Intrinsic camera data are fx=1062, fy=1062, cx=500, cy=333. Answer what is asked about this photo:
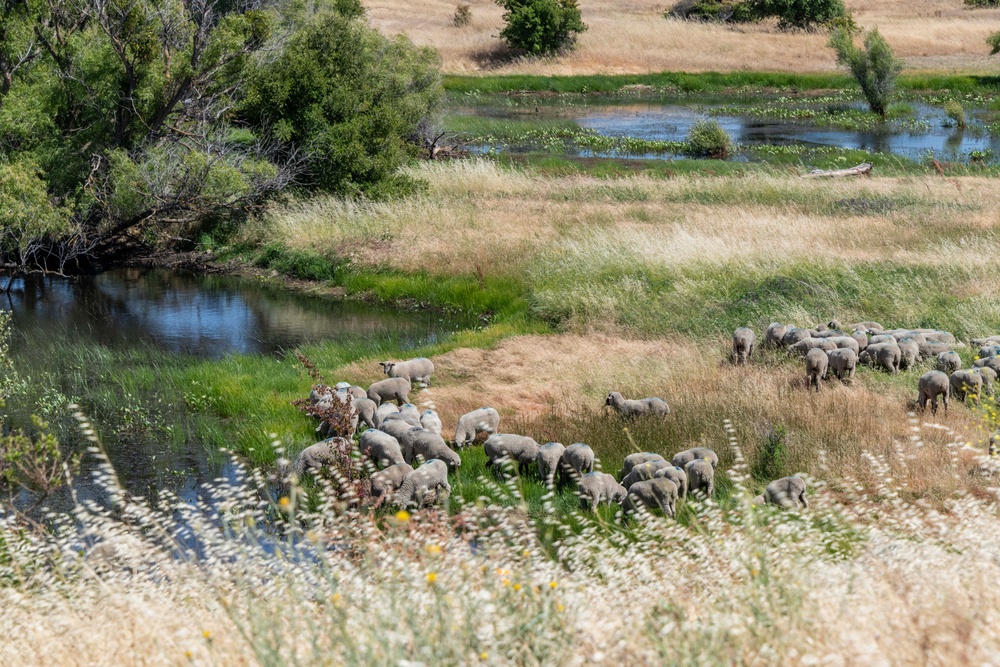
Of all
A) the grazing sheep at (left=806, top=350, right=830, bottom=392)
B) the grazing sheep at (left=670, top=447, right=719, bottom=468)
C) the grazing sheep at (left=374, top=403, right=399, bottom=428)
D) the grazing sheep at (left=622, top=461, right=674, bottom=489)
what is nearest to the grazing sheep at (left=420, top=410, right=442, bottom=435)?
the grazing sheep at (left=374, top=403, right=399, bottom=428)

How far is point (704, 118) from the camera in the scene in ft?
186

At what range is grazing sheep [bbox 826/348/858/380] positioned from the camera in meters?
13.5

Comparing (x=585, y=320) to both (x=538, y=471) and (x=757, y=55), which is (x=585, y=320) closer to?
(x=538, y=471)

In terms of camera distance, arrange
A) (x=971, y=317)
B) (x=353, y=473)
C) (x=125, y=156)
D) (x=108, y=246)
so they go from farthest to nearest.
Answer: (x=108, y=246), (x=125, y=156), (x=971, y=317), (x=353, y=473)

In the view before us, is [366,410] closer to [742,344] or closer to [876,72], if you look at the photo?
[742,344]

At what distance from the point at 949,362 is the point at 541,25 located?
213 feet

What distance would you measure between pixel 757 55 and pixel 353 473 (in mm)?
70691

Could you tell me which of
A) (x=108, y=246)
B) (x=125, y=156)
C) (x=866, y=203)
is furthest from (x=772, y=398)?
(x=108, y=246)

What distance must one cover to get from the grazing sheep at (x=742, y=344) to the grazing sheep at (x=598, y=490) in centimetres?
518

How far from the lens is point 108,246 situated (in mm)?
27453

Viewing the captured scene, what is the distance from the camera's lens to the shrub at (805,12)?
82.2 m

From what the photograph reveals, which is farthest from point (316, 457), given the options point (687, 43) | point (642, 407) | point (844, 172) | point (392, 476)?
point (687, 43)

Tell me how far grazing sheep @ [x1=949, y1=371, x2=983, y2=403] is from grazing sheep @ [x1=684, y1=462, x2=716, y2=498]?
142 inches

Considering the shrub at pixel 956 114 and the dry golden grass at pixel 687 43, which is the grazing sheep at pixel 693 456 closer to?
the shrub at pixel 956 114
